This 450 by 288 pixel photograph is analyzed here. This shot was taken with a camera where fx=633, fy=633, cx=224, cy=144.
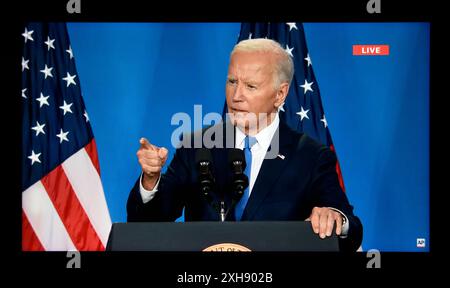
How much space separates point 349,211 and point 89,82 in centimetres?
196

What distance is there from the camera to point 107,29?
4340mm

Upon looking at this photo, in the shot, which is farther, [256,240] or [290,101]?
[290,101]

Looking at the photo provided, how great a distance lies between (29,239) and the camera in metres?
4.29

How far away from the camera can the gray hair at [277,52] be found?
13.8ft

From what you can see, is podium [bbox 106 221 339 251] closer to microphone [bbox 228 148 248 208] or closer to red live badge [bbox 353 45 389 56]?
microphone [bbox 228 148 248 208]

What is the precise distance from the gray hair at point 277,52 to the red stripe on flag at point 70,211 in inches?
57.6

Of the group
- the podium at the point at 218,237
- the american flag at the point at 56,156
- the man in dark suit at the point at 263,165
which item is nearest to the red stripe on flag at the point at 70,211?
the american flag at the point at 56,156

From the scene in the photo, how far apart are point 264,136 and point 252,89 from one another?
0.32m

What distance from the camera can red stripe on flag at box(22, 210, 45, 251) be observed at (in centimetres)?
429

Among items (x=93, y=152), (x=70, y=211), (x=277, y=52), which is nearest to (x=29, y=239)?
(x=70, y=211)
